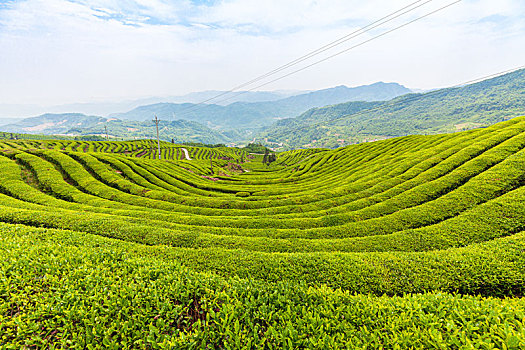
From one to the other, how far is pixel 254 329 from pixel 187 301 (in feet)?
6.99

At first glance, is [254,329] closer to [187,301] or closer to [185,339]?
[185,339]

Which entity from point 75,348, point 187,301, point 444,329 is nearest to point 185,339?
point 187,301

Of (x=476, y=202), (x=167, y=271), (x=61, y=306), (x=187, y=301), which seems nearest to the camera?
(x=61, y=306)

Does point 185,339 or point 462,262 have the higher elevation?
point 185,339

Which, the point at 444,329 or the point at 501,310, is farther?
the point at 501,310

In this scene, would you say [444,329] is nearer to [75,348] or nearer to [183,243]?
[75,348]

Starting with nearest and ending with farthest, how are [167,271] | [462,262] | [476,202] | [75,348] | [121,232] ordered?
[75,348] → [167,271] → [462,262] → [121,232] → [476,202]

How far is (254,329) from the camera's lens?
4.50 meters

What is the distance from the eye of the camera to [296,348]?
4305 millimetres

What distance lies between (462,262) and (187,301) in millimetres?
11026

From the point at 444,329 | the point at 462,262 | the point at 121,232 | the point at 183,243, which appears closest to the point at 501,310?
the point at 444,329

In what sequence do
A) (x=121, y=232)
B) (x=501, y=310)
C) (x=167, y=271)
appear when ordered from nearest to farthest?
(x=501, y=310)
(x=167, y=271)
(x=121, y=232)

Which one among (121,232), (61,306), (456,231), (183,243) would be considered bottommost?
(456,231)

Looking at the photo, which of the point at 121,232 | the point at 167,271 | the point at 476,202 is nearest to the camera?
the point at 167,271
